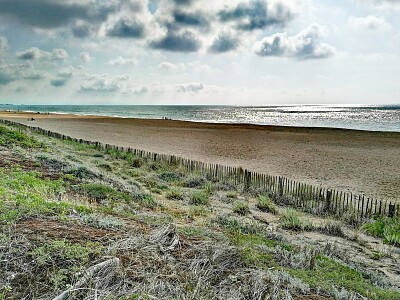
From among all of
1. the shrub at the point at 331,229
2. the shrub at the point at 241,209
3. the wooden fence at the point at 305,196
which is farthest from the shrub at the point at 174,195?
the shrub at the point at 331,229

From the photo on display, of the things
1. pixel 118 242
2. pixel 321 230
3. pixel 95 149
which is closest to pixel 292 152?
pixel 95 149

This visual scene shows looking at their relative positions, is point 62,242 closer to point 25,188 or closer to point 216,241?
point 216,241

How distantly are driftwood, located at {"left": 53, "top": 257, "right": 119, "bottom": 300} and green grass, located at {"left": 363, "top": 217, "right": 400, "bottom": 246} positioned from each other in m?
6.53

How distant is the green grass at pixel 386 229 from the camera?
7.63 meters

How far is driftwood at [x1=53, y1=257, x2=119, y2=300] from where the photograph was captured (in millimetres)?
3092

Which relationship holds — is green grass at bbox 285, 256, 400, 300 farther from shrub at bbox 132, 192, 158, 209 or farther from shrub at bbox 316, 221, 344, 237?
shrub at bbox 132, 192, 158, 209

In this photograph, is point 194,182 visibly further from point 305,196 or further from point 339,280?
point 339,280

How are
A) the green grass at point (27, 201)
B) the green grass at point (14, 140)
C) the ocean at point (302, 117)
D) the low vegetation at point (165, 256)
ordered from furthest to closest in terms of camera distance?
the ocean at point (302, 117) < the green grass at point (14, 140) < the green grass at point (27, 201) < the low vegetation at point (165, 256)

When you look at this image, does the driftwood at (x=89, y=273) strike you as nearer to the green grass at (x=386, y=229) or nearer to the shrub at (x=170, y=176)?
the green grass at (x=386, y=229)

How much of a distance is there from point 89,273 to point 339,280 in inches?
121

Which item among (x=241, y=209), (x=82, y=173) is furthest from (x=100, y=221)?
(x=82, y=173)

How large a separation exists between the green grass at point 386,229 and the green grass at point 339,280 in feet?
10.1

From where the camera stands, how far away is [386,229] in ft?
26.4

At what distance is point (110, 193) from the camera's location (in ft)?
29.1
